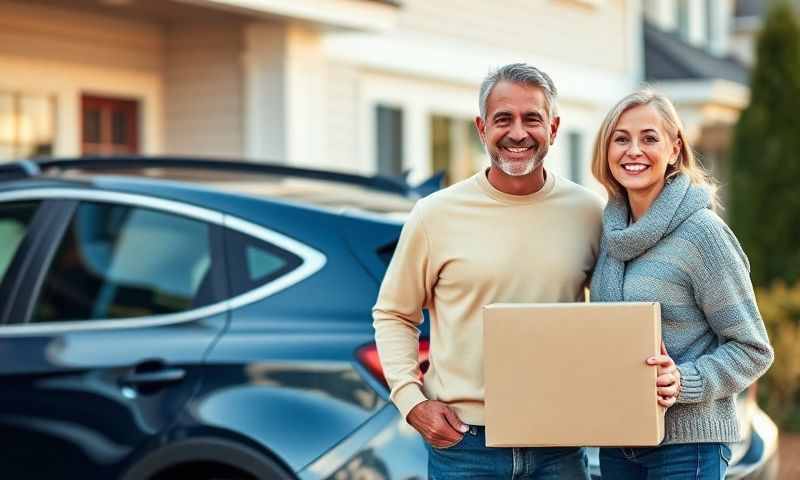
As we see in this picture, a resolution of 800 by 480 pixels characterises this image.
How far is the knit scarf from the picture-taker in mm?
3260

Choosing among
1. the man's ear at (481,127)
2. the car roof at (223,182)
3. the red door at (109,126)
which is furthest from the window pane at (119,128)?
the man's ear at (481,127)

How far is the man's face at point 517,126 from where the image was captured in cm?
331

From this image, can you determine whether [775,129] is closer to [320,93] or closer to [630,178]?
[320,93]

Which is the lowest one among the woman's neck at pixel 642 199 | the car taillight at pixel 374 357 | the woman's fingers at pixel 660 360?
the car taillight at pixel 374 357

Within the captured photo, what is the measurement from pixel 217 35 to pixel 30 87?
5.35 ft

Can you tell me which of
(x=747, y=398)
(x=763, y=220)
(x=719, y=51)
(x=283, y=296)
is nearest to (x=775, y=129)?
(x=763, y=220)

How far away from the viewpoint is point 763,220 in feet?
44.2

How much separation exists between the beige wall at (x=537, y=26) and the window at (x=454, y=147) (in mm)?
770

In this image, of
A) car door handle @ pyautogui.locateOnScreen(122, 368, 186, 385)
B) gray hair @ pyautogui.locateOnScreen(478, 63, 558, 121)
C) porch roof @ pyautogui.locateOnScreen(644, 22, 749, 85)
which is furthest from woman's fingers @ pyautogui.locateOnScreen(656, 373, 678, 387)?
porch roof @ pyautogui.locateOnScreen(644, 22, 749, 85)

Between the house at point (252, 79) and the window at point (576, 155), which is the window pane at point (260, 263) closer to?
the house at point (252, 79)

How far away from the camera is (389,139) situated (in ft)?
39.3

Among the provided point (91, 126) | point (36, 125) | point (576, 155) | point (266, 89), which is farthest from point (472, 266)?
point (576, 155)

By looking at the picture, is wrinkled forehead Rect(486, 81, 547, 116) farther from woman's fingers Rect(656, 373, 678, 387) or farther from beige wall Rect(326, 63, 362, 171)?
beige wall Rect(326, 63, 362, 171)

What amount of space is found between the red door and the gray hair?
7.24m
